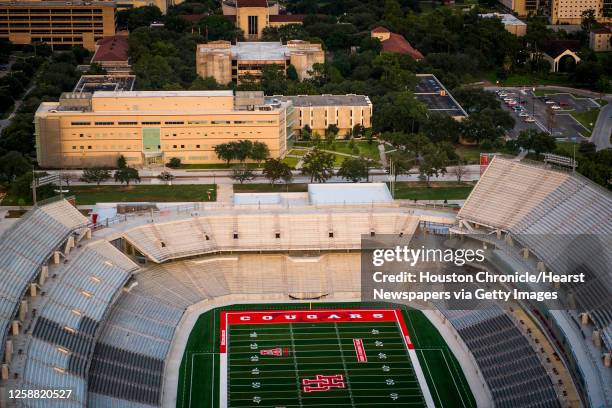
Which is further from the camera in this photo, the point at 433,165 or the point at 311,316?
the point at 433,165

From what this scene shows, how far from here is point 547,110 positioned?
86875 millimetres

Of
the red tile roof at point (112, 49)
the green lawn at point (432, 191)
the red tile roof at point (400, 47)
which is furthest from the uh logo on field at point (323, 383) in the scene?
the red tile roof at point (112, 49)

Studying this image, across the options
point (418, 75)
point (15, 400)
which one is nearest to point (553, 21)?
point (418, 75)

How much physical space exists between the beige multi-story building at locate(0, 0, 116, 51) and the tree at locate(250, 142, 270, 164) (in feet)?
132

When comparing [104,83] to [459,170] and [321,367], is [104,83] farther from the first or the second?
[321,367]

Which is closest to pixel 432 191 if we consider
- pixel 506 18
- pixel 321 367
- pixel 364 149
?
pixel 364 149

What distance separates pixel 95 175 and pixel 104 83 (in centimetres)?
1938

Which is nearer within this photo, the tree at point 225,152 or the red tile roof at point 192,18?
the tree at point 225,152

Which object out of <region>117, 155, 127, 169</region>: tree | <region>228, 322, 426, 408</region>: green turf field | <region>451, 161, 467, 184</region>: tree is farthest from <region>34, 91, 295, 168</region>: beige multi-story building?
<region>228, 322, 426, 408</region>: green turf field

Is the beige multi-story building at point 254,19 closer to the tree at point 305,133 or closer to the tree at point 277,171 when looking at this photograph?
the tree at point 305,133

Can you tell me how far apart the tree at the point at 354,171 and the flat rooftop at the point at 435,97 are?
1509 cm

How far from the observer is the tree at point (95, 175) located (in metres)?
68.4

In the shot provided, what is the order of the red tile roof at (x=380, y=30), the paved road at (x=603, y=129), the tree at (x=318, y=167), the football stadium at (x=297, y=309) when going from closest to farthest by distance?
the football stadium at (x=297, y=309), the tree at (x=318, y=167), the paved road at (x=603, y=129), the red tile roof at (x=380, y=30)

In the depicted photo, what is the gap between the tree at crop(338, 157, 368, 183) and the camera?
67750mm
